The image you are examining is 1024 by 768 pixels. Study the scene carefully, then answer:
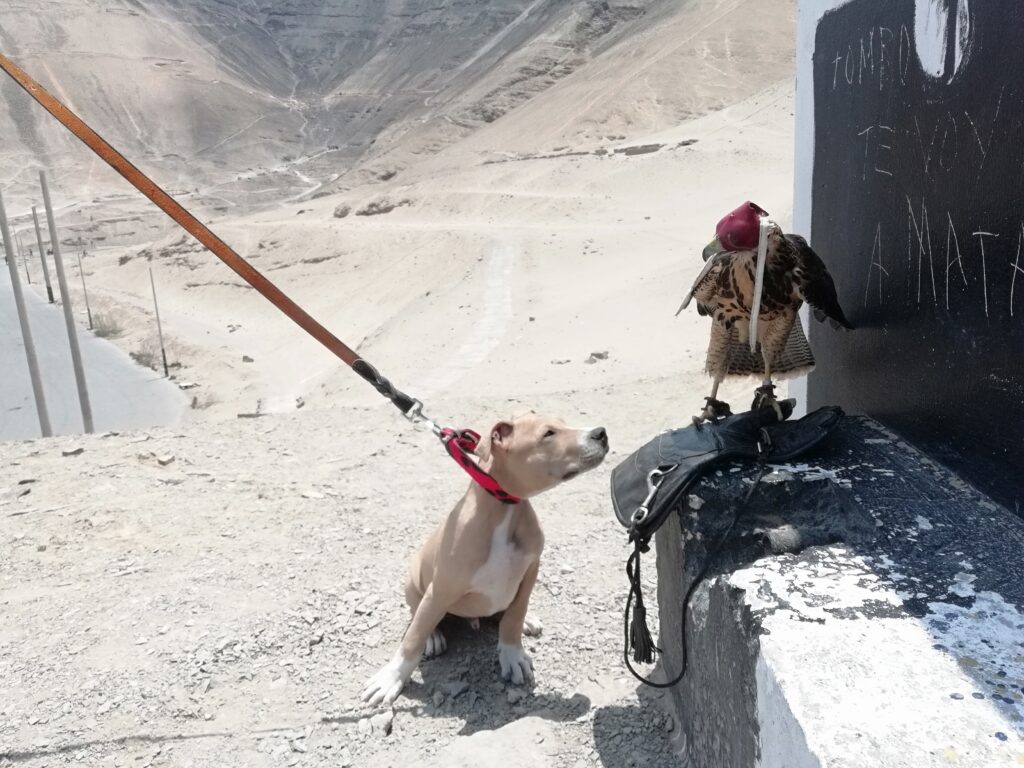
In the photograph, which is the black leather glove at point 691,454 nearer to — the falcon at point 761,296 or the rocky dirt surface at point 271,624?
the falcon at point 761,296

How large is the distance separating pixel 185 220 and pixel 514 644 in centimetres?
202

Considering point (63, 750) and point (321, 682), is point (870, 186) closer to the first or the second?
point (321, 682)

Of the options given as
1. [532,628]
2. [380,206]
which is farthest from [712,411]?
[380,206]

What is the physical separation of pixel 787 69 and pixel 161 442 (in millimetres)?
35991

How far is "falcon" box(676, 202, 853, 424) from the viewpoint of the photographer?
2.75 meters

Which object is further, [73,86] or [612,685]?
[73,86]

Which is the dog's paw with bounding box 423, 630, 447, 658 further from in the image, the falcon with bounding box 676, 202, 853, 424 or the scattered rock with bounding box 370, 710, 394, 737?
the falcon with bounding box 676, 202, 853, 424

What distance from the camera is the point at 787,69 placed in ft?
119

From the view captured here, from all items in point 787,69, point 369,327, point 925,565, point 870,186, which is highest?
point 787,69

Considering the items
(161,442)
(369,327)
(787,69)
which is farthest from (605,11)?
(161,442)

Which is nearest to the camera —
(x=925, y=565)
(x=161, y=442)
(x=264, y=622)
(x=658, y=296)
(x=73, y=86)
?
(x=925, y=565)

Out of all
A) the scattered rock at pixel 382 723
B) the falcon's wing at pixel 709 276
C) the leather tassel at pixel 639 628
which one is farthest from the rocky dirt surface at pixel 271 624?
the falcon's wing at pixel 709 276

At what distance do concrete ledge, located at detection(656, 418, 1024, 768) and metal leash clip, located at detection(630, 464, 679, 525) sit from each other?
0.11 meters

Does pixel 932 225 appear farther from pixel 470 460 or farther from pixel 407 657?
pixel 407 657
